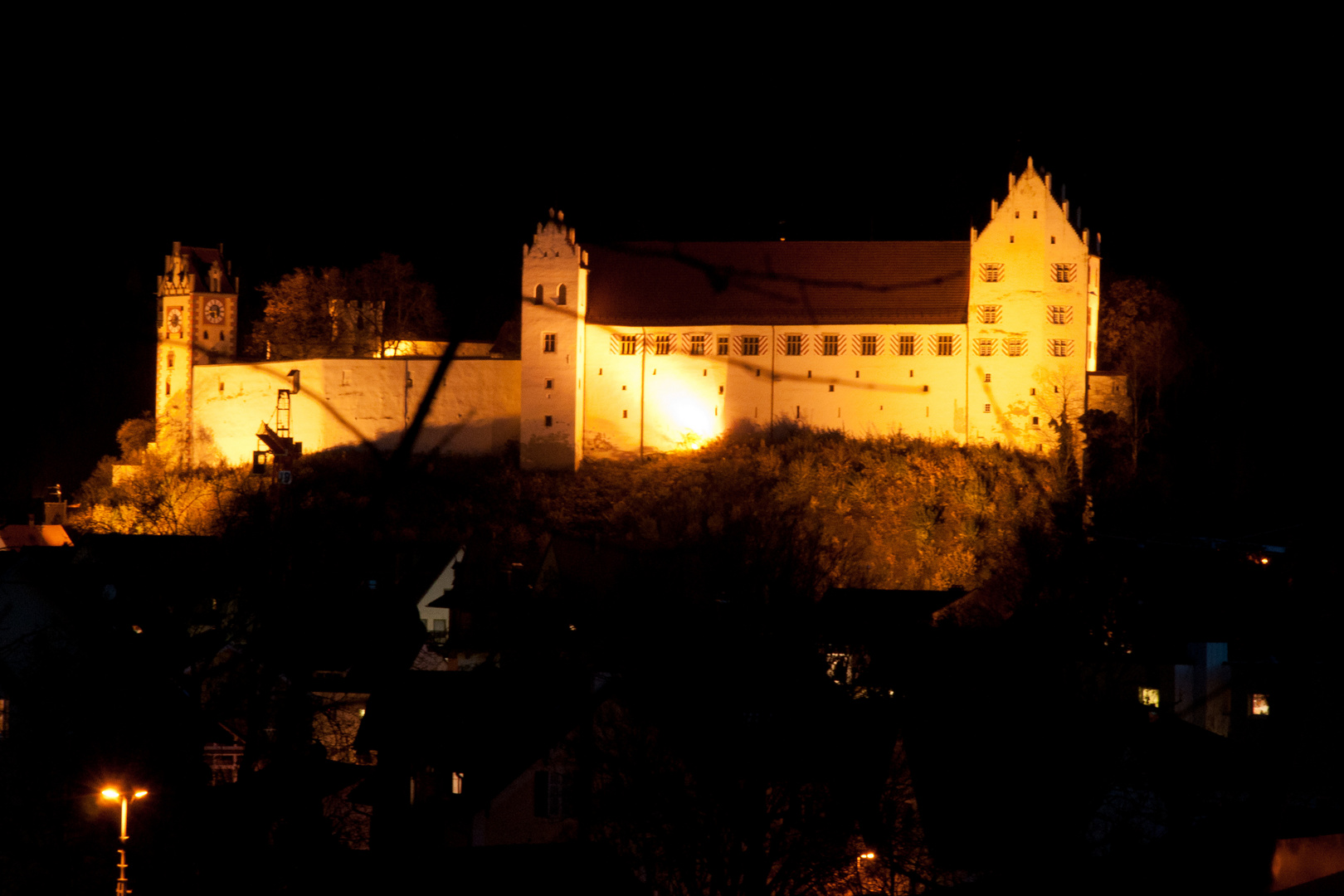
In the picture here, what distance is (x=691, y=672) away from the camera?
20.9 metres

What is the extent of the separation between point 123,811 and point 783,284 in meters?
41.6

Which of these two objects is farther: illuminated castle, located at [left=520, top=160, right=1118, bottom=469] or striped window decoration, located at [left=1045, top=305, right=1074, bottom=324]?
striped window decoration, located at [left=1045, top=305, right=1074, bottom=324]

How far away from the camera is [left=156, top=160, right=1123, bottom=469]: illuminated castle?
5116 centimetres

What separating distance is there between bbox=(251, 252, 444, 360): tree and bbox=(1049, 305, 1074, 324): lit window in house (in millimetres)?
24663

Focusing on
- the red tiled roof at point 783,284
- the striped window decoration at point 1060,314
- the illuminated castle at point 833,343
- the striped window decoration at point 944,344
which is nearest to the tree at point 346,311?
the illuminated castle at point 833,343

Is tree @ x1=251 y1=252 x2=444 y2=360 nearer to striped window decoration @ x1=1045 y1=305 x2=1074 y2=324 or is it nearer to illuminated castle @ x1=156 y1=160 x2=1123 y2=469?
illuminated castle @ x1=156 y1=160 x2=1123 y2=469

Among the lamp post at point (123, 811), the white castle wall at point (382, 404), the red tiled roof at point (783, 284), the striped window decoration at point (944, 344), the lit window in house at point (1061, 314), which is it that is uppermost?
the red tiled roof at point (783, 284)

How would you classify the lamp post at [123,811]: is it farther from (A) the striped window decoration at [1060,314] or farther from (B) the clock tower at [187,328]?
(B) the clock tower at [187,328]

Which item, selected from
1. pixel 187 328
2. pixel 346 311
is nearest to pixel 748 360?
pixel 346 311

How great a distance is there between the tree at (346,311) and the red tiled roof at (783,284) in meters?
8.39

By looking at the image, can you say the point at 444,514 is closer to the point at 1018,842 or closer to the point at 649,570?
the point at 649,570

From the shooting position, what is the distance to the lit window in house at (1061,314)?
51.3 meters

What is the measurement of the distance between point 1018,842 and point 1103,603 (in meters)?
16.2

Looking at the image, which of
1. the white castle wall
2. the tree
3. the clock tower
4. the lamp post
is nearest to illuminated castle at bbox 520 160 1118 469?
the white castle wall
